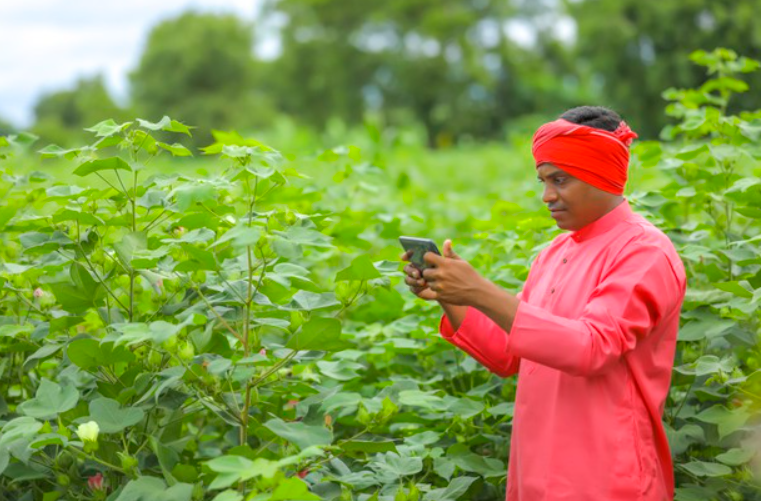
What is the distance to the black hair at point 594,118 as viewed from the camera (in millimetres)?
2482

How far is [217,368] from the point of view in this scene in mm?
2324

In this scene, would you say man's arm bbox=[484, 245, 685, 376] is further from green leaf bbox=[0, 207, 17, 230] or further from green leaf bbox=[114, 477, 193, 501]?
green leaf bbox=[0, 207, 17, 230]

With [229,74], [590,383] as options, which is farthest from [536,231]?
[229,74]

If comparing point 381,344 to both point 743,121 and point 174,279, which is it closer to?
point 174,279

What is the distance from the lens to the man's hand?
2.23 meters

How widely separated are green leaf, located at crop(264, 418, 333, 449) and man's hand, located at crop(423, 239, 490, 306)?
0.42 metres

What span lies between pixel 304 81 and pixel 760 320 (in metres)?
55.0

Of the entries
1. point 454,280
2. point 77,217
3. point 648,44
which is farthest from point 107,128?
point 648,44

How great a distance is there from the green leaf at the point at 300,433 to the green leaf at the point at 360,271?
1.16 feet

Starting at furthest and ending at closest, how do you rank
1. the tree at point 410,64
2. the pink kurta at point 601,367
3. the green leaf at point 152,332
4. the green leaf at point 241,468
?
the tree at point 410,64 < the pink kurta at point 601,367 < the green leaf at point 152,332 < the green leaf at point 241,468

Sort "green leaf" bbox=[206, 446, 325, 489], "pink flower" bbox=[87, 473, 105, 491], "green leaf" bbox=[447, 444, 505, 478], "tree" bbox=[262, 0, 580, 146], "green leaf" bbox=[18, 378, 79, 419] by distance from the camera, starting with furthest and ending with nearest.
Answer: "tree" bbox=[262, 0, 580, 146] → "green leaf" bbox=[447, 444, 505, 478] → "pink flower" bbox=[87, 473, 105, 491] → "green leaf" bbox=[18, 378, 79, 419] → "green leaf" bbox=[206, 446, 325, 489]

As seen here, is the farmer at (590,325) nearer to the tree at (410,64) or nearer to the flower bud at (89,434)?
Answer: the flower bud at (89,434)

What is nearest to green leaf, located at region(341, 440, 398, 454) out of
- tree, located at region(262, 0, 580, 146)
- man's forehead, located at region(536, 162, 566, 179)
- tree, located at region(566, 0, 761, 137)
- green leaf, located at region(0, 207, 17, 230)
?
man's forehead, located at region(536, 162, 566, 179)

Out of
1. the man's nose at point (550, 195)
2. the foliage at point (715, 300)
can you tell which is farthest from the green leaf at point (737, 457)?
the man's nose at point (550, 195)
